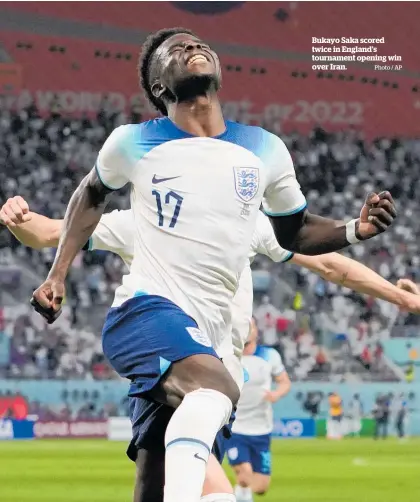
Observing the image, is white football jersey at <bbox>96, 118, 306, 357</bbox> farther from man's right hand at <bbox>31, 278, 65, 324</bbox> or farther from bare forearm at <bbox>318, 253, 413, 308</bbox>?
bare forearm at <bbox>318, 253, 413, 308</bbox>

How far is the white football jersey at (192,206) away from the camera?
4.18 m

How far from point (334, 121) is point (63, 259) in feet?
86.1

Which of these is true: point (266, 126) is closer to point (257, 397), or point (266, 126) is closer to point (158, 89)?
point (257, 397)

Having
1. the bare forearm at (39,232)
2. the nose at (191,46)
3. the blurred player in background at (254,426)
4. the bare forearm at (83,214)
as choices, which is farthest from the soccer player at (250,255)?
the blurred player in background at (254,426)

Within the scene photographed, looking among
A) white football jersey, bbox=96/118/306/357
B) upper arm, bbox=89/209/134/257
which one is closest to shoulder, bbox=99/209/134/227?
upper arm, bbox=89/209/134/257

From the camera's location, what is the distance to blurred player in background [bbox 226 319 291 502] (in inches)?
444

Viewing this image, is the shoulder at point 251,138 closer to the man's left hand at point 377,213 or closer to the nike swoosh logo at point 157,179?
the nike swoosh logo at point 157,179

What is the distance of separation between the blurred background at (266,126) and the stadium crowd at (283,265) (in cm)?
4

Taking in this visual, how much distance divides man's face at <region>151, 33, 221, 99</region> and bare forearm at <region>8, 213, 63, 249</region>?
1860mm

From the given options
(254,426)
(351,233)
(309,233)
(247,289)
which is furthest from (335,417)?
(351,233)

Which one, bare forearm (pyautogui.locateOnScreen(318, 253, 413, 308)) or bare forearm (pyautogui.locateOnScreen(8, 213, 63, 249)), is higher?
bare forearm (pyautogui.locateOnScreen(8, 213, 63, 249))

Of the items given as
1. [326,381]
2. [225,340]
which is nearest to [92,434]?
[326,381]

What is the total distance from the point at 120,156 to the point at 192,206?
362 millimetres

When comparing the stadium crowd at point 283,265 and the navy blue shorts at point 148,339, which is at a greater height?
the stadium crowd at point 283,265
